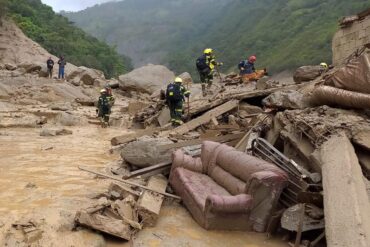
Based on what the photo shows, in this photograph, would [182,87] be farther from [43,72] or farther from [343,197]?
[43,72]

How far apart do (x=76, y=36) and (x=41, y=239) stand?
58.3m

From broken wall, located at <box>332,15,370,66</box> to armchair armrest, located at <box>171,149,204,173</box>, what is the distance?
692cm

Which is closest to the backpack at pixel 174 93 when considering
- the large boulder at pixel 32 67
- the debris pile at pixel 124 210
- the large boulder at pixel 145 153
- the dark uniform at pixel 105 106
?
the large boulder at pixel 145 153

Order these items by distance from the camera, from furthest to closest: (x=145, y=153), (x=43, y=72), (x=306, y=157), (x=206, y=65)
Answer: (x=43, y=72) < (x=206, y=65) < (x=145, y=153) < (x=306, y=157)

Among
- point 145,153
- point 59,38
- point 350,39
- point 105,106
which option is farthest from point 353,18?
point 59,38

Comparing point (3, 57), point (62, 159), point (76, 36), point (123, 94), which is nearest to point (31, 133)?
point (62, 159)

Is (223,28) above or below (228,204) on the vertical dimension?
above

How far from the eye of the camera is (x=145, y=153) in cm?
691

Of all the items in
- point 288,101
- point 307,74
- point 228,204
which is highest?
point 307,74

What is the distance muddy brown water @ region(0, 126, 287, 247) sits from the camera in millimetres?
4402

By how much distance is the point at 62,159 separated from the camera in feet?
27.6

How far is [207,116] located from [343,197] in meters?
6.70

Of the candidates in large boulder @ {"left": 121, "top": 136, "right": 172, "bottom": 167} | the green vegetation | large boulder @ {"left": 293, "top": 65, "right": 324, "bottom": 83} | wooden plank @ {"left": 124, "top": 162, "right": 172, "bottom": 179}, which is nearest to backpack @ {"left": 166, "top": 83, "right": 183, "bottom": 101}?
large boulder @ {"left": 293, "top": 65, "right": 324, "bottom": 83}

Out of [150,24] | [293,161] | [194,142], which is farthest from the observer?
[150,24]
